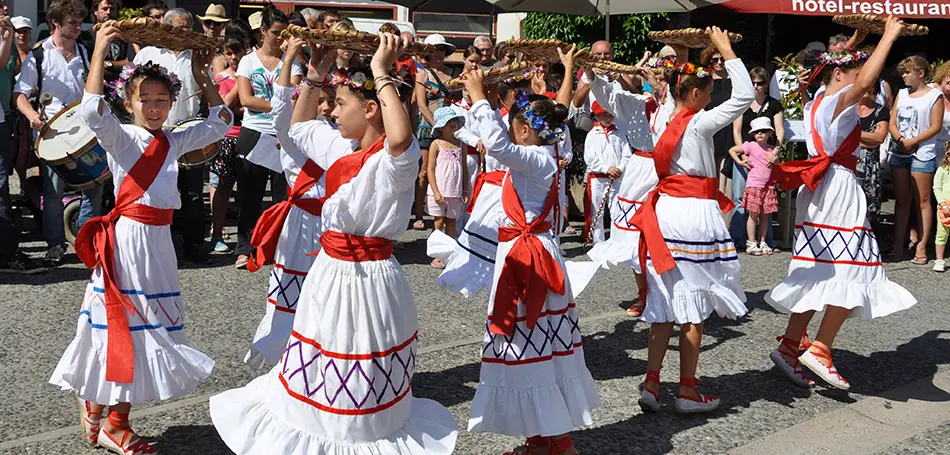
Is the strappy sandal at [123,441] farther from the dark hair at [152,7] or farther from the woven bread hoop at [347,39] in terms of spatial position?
the dark hair at [152,7]

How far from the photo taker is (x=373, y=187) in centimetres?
381

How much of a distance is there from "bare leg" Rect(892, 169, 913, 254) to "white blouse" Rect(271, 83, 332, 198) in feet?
23.7

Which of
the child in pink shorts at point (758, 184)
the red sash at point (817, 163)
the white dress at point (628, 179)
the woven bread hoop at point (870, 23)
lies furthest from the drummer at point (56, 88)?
the child in pink shorts at point (758, 184)

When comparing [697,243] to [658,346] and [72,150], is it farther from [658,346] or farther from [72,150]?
[72,150]

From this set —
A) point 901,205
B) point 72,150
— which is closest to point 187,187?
point 72,150

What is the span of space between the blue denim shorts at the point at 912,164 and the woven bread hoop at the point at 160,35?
26.0ft

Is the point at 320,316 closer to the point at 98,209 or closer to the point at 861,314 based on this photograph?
the point at 861,314

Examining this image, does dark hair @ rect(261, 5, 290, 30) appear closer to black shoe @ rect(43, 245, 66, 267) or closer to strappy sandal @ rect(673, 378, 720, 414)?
black shoe @ rect(43, 245, 66, 267)

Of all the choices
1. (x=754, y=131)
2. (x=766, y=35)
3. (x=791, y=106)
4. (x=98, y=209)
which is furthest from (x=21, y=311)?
(x=766, y=35)

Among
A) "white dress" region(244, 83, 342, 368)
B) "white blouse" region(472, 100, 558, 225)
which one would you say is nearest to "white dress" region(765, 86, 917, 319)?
"white blouse" region(472, 100, 558, 225)

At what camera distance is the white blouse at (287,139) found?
500cm

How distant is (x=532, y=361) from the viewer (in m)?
4.48

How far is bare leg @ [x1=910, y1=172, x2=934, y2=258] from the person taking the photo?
10.1 m

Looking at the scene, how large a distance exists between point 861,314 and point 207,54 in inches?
153
